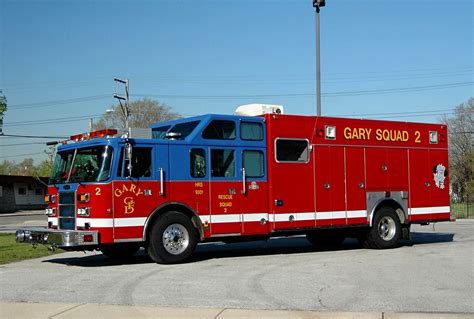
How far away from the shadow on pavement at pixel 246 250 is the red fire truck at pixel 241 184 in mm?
434

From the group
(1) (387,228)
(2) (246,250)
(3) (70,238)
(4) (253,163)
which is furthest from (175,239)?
(1) (387,228)

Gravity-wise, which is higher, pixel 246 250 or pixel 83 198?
pixel 83 198

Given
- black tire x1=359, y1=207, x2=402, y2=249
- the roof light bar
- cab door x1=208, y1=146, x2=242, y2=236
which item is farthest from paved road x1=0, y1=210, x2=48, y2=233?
black tire x1=359, y1=207, x2=402, y2=249

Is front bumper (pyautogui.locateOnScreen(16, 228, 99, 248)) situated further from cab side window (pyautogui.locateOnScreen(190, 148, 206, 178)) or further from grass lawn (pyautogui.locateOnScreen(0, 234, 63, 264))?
cab side window (pyautogui.locateOnScreen(190, 148, 206, 178))

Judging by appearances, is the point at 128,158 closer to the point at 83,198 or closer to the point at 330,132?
the point at 83,198

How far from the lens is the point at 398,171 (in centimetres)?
1591

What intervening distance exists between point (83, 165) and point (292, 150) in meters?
4.68

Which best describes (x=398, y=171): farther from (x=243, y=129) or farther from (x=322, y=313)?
(x=322, y=313)

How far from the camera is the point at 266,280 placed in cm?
1020

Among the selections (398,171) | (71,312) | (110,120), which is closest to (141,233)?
(71,312)

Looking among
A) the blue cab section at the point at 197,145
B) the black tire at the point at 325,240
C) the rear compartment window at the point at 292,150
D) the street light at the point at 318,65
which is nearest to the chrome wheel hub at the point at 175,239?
the blue cab section at the point at 197,145

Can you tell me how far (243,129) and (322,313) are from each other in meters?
6.48

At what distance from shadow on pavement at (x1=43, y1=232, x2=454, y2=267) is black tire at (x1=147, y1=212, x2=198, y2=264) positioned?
33.4 inches

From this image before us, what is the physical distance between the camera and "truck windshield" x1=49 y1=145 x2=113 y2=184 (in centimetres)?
1181
